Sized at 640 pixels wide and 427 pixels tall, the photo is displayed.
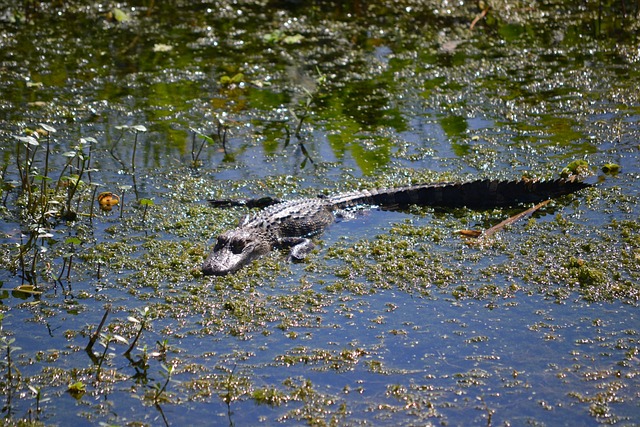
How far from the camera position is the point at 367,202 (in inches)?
239

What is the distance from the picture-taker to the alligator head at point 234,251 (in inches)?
200

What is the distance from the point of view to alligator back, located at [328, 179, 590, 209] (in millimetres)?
5941

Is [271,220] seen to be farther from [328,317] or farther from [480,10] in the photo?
[480,10]

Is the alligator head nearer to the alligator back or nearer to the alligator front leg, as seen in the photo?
the alligator front leg

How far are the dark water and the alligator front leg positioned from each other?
0.24ft

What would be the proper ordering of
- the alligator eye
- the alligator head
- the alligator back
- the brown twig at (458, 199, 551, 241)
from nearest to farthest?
1. the alligator head
2. the alligator eye
3. the brown twig at (458, 199, 551, 241)
4. the alligator back

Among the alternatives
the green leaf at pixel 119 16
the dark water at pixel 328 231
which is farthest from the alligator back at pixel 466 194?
the green leaf at pixel 119 16

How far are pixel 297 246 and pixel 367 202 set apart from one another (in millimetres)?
813

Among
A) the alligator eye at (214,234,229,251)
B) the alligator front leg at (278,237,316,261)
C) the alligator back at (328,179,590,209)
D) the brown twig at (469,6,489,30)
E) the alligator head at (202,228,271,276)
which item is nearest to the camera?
the alligator head at (202,228,271,276)

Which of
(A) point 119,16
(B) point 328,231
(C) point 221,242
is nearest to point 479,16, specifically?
(A) point 119,16

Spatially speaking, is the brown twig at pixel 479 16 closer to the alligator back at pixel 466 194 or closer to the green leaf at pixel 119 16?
the green leaf at pixel 119 16

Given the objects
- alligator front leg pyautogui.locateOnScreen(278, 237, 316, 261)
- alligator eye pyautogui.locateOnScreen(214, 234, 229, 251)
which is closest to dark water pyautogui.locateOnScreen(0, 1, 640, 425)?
alligator front leg pyautogui.locateOnScreen(278, 237, 316, 261)

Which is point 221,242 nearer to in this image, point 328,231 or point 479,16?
point 328,231

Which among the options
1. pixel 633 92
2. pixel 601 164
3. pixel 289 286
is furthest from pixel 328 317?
pixel 633 92
